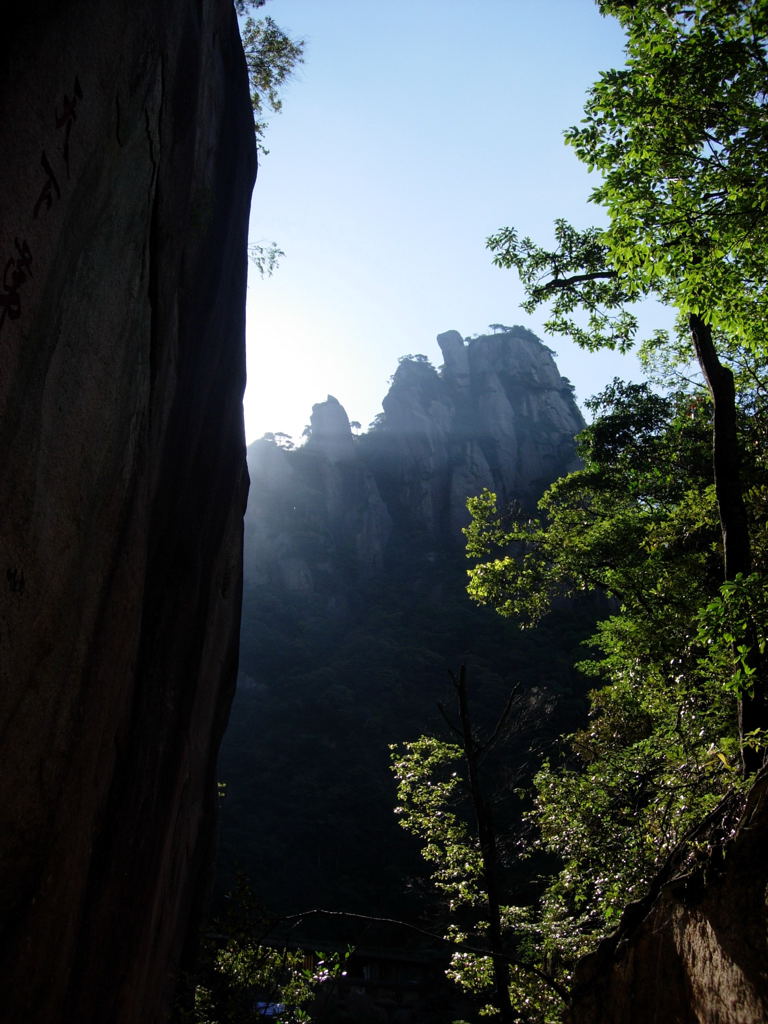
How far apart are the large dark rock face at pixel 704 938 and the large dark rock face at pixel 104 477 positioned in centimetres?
331

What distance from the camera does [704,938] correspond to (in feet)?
11.3

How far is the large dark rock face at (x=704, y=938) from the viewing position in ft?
10.3

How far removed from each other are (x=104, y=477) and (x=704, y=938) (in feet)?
12.8

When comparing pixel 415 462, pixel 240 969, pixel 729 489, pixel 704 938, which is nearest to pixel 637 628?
pixel 729 489

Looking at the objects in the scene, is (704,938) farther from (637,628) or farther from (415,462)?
(415,462)

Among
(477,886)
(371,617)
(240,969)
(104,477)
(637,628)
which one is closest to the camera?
(104,477)

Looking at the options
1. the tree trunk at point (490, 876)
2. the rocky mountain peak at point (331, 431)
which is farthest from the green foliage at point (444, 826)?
the rocky mountain peak at point (331, 431)

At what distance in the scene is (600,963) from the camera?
4500mm

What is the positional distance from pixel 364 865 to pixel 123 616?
30.7 metres

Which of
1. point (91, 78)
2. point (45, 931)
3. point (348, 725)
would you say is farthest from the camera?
point (348, 725)

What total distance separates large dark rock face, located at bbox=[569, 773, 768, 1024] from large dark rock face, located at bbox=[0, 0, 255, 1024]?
3.31 metres

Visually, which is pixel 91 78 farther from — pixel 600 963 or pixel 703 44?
pixel 600 963

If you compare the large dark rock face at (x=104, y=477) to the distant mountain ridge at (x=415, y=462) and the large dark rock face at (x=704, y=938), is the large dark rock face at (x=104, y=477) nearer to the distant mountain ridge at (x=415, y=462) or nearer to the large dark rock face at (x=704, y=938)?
the large dark rock face at (x=704, y=938)

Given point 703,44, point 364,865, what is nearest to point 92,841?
point 703,44
